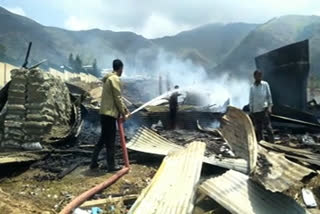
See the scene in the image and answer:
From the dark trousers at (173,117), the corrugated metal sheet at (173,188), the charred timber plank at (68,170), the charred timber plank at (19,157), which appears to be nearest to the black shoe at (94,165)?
the charred timber plank at (68,170)

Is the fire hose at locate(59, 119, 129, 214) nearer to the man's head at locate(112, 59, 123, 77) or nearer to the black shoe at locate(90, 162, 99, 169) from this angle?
the black shoe at locate(90, 162, 99, 169)

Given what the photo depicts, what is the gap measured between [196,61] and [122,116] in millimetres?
71439

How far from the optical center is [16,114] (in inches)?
332

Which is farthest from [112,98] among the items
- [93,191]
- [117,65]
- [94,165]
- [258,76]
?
[258,76]

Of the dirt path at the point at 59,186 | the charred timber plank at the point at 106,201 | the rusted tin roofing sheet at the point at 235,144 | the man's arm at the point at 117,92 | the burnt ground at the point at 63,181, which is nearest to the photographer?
the burnt ground at the point at 63,181

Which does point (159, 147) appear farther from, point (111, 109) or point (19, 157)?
point (19, 157)

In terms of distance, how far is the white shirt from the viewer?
8.19 metres

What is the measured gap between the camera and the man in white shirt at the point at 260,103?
8188 millimetres

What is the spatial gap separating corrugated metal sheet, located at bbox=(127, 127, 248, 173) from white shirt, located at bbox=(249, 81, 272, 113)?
6.69 ft

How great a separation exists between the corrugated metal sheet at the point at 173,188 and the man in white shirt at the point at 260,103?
2.77m

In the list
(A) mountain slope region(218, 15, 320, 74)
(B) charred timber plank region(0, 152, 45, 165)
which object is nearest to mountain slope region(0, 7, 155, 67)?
(A) mountain slope region(218, 15, 320, 74)

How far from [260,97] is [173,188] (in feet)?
13.8

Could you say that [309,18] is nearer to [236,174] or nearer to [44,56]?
[44,56]

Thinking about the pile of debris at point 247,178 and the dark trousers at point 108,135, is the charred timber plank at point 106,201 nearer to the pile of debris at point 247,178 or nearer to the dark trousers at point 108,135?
the pile of debris at point 247,178
